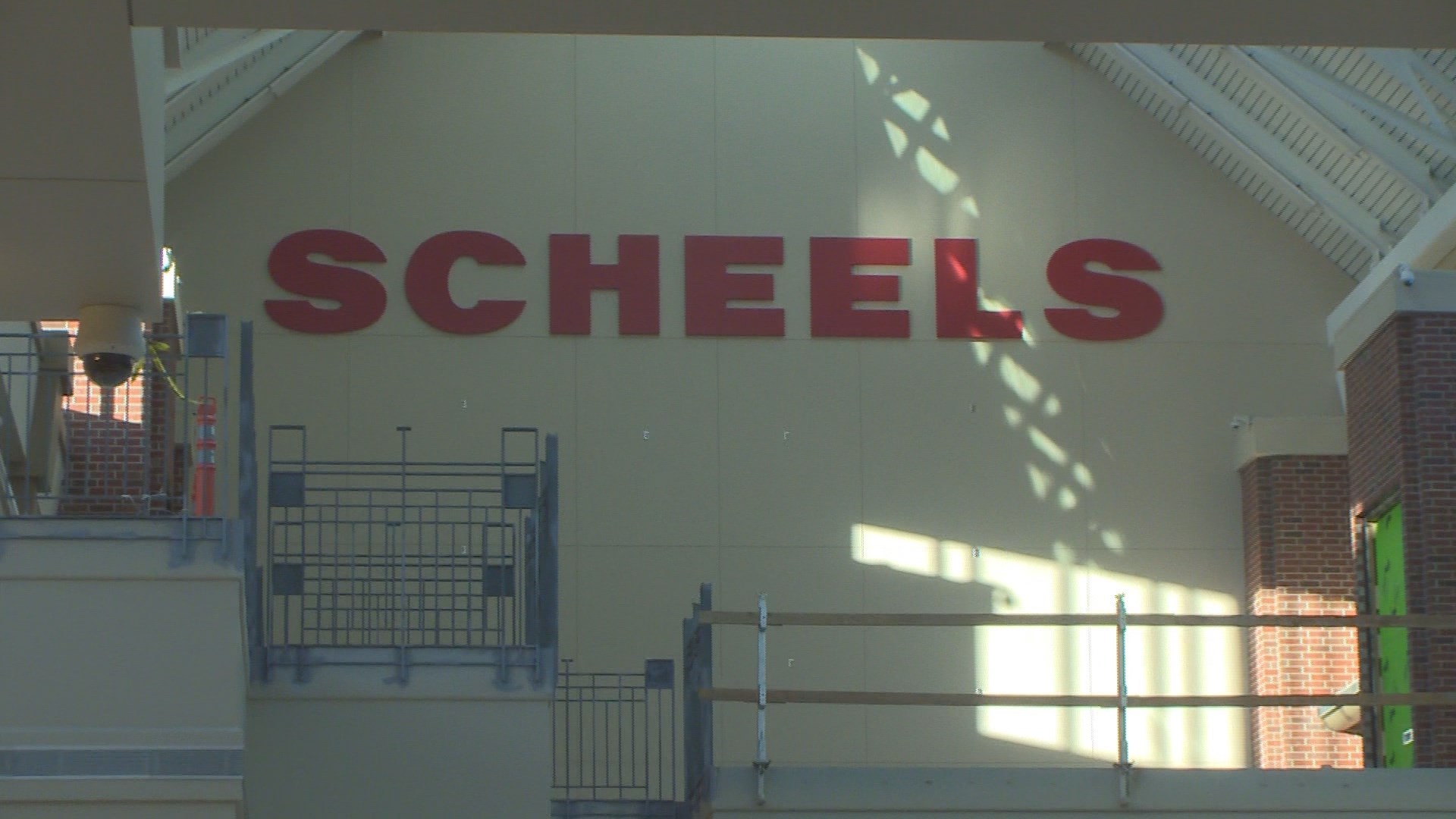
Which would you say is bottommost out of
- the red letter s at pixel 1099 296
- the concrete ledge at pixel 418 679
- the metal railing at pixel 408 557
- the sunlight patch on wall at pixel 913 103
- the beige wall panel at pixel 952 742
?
the beige wall panel at pixel 952 742

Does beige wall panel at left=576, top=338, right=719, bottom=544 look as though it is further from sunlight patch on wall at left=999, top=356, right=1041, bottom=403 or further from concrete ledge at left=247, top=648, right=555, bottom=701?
concrete ledge at left=247, top=648, right=555, bottom=701

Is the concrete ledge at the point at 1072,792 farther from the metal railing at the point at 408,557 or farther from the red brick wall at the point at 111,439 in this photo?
the red brick wall at the point at 111,439

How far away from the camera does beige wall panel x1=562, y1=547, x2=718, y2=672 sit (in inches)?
829

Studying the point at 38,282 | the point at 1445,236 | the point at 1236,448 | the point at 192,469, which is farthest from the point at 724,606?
the point at 38,282

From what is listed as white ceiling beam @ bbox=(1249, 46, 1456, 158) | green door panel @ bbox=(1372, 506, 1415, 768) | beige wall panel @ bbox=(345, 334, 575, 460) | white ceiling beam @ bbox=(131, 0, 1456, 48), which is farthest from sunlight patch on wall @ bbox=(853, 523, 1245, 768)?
white ceiling beam @ bbox=(131, 0, 1456, 48)

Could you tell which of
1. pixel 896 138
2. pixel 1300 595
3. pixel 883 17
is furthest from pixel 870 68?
pixel 883 17

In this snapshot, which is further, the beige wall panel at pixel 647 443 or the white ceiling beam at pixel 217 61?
the beige wall panel at pixel 647 443

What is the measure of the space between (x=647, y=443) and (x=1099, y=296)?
4.72 metres

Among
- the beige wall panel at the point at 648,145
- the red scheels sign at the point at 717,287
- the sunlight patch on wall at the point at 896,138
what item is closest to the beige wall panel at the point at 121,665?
the red scheels sign at the point at 717,287

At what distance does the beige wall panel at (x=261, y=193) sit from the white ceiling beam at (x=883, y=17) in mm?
13863

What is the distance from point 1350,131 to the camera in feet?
66.0

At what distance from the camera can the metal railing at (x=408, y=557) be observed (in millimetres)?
12789

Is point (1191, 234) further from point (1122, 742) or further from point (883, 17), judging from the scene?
point (883, 17)

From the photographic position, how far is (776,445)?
2177 cm
